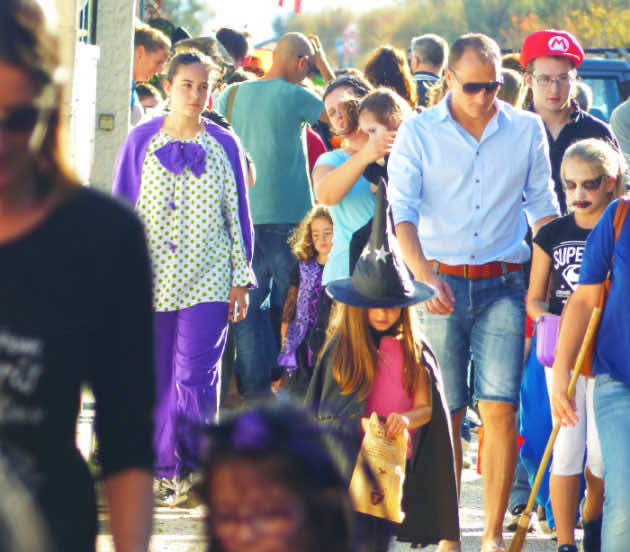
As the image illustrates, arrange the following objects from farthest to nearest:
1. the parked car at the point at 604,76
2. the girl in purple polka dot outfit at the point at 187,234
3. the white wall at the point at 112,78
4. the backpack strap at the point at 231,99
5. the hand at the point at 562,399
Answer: the parked car at the point at 604,76
the white wall at the point at 112,78
the backpack strap at the point at 231,99
the girl in purple polka dot outfit at the point at 187,234
the hand at the point at 562,399

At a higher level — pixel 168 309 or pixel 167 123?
pixel 167 123

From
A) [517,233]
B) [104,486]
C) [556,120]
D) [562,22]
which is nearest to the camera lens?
[104,486]

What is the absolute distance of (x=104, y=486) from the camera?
2592mm

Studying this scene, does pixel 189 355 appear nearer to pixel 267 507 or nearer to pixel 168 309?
pixel 168 309

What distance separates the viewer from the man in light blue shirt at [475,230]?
239 inches

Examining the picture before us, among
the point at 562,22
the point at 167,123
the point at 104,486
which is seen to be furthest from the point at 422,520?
the point at 562,22

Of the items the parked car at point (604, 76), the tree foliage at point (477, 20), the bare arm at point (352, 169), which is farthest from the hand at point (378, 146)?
the tree foliage at point (477, 20)

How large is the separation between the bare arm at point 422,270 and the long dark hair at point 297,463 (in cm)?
376

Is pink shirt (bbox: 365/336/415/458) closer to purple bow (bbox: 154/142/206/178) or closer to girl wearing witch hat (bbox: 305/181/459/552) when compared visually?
girl wearing witch hat (bbox: 305/181/459/552)

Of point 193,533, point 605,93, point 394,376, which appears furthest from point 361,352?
point 605,93

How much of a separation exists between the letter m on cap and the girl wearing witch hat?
2438 millimetres

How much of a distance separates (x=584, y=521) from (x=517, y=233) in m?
1.28

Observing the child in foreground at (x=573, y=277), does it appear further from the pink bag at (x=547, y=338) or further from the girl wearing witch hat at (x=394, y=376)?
the girl wearing witch hat at (x=394, y=376)

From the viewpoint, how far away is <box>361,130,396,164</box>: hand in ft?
21.9
